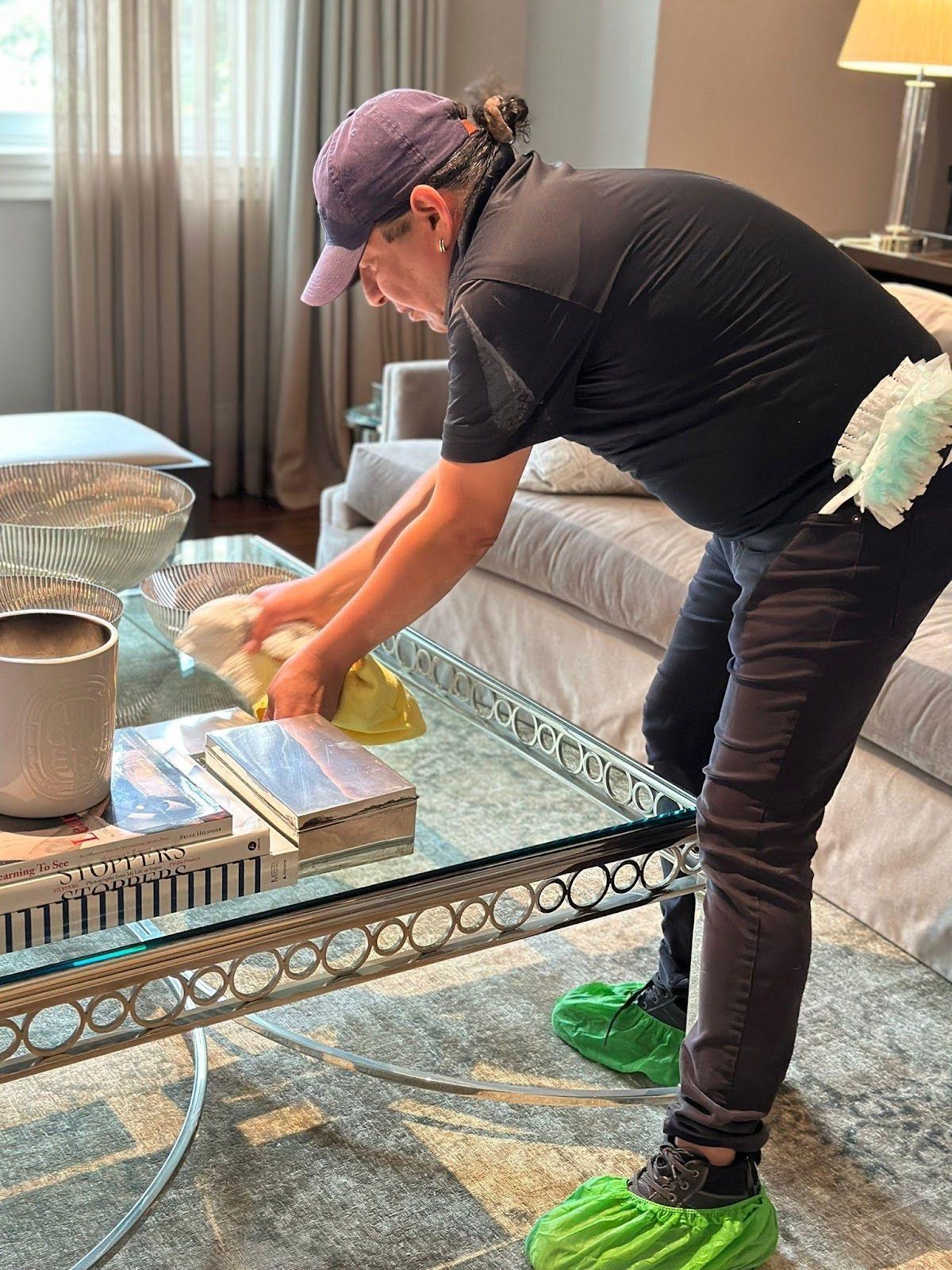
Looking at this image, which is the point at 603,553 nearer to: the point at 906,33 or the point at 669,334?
the point at 669,334

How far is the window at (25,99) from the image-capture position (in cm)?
366

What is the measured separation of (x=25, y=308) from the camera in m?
3.83

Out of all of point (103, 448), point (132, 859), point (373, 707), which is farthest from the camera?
point (103, 448)

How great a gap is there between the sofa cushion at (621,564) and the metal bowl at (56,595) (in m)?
0.96

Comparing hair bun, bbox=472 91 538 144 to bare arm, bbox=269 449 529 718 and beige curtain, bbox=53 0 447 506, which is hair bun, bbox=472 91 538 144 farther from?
beige curtain, bbox=53 0 447 506

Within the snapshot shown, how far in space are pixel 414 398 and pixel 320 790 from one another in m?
1.72

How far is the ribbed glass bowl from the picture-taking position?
1841mm

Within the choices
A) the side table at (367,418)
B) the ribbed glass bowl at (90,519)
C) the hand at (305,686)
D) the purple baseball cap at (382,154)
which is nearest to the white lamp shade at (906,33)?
the side table at (367,418)

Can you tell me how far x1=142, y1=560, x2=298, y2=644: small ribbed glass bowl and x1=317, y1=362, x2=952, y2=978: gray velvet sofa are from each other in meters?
0.65

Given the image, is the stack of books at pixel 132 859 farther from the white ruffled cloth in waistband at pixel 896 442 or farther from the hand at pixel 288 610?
the white ruffled cloth in waistband at pixel 896 442

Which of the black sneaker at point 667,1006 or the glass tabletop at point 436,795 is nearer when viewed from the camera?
the glass tabletop at point 436,795

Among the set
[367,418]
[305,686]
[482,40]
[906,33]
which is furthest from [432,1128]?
[482,40]

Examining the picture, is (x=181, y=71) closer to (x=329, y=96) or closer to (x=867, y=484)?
(x=329, y=96)

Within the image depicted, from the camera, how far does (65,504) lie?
6.87 ft
